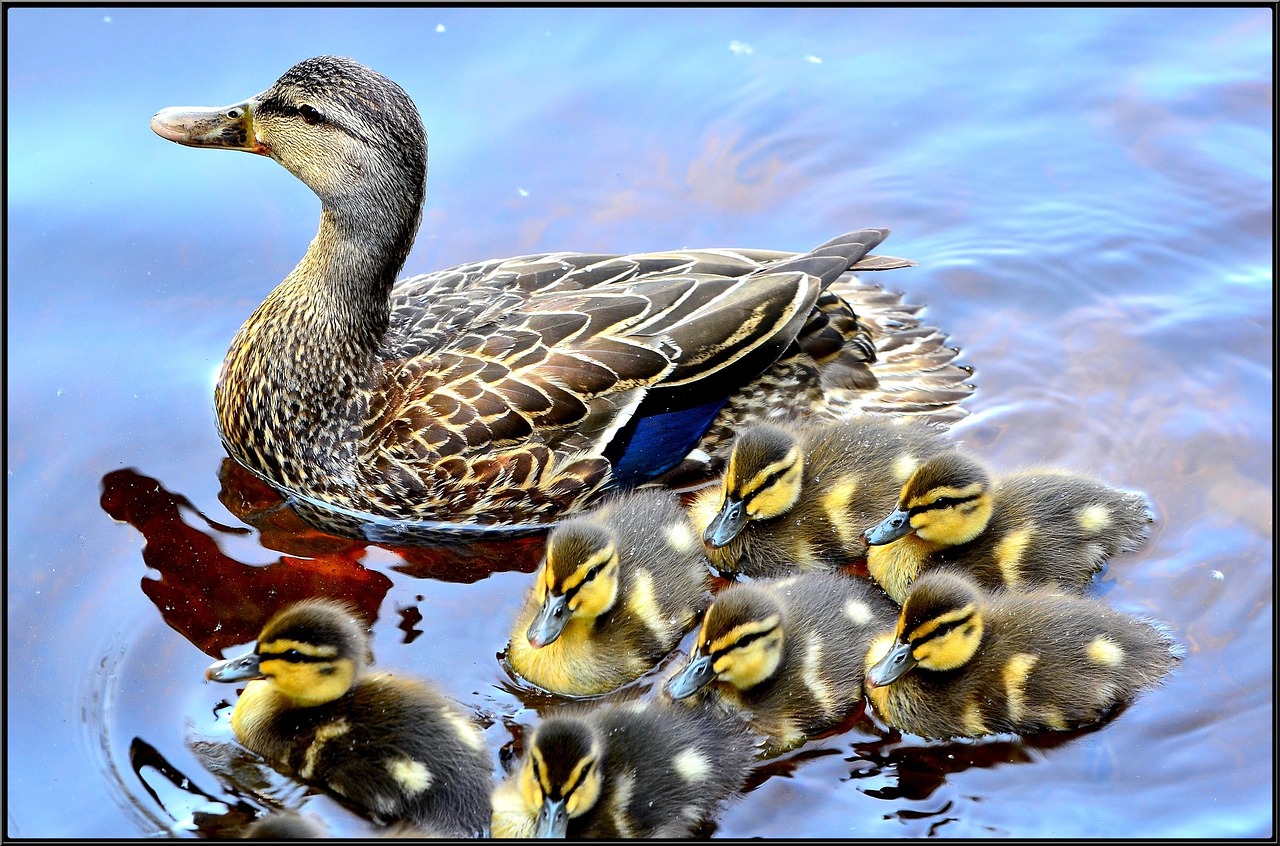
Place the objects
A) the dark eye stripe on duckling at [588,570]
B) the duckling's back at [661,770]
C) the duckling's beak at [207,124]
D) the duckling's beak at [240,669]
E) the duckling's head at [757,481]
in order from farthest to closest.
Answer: the duckling's beak at [207,124], the duckling's head at [757,481], the dark eye stripe on duckling at [588,570], the duckling's beak at [240,669], the duckling's back at [661,770]

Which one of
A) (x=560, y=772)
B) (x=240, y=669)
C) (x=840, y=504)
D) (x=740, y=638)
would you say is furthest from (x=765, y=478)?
(x=240, y=669)

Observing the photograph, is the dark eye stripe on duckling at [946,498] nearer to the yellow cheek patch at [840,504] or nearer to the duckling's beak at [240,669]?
the yellow cheek patch at [840,504]

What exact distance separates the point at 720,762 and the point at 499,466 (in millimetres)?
1240

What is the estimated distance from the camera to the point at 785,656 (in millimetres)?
3918

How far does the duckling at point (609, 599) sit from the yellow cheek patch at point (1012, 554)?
35.2 inches

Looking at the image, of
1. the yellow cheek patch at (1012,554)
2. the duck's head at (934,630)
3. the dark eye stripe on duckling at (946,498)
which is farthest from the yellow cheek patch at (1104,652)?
the dark eye stripe on duckling at (946,498)

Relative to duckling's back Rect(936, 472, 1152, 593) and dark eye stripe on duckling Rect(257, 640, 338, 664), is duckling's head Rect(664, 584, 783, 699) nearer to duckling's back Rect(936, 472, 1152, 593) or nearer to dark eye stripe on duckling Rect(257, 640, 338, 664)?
duckling's back Rect(936, 472, 1152, 593)

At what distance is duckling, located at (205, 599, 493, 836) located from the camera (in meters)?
3.59

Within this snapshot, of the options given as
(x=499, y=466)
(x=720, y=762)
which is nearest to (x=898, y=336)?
(x=499, y=466)

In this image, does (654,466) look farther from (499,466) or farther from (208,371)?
(208,371)

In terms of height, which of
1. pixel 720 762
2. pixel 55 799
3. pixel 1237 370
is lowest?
pixel 55 799

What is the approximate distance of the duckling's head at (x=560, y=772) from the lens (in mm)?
3312

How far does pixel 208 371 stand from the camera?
5.28 m

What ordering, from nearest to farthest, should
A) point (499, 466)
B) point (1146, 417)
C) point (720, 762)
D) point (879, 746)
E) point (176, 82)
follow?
1. point (720, 762)
2. point (879, 746)
3. point (499, 466)
4. point (1146, 417)
5. point (176, 82)
